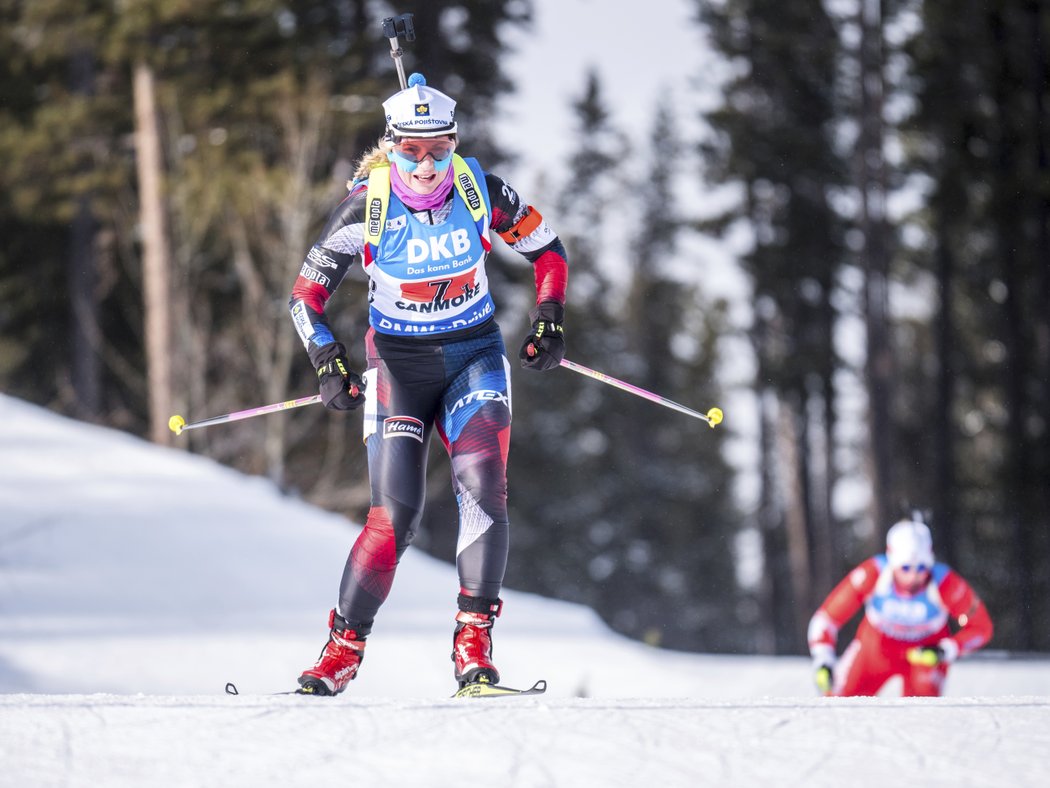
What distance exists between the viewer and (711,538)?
41281 mm

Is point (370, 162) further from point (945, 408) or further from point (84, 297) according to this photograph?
point (945, 408)

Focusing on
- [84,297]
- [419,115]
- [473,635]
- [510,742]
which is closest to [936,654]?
[473,635]

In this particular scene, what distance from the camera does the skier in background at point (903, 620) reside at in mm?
8281

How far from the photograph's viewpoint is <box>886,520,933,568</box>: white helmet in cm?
833

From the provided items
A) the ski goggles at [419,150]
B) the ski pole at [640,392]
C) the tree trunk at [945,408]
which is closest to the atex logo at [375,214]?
the ski goggles at [419,150]

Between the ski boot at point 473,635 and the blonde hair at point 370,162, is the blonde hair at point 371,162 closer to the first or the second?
the blonde hair at point 370,162

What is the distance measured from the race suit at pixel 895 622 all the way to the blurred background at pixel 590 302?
7.37 m

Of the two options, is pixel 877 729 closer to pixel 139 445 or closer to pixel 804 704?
pixel 804 704

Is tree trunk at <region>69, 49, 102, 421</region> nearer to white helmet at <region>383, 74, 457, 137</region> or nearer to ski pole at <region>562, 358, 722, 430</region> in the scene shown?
ski pole at <region>562, 358, 722, 430</region>

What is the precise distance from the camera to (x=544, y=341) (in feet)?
17.1

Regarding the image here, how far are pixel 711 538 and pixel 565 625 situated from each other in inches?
1163

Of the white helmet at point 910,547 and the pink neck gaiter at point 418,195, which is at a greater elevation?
the pink neck gaiter at point 418,195

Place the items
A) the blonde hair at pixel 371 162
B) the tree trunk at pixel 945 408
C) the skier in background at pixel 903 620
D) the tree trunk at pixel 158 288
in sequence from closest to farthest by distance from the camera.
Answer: the blonde hair at pixel 371 162
the skier in background at pixel 903 620
the tree trunk at pixel 158 288
the tree trunk at pixel 945 408

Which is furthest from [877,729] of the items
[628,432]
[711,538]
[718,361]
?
[718,361]
